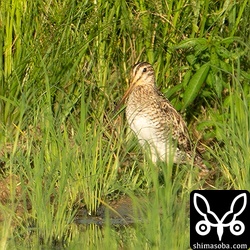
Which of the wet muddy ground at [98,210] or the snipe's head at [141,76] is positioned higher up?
the snipe's head at [141,76]

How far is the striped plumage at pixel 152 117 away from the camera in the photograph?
7.96 meters

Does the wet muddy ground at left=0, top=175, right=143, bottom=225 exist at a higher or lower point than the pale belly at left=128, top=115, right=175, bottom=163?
lower

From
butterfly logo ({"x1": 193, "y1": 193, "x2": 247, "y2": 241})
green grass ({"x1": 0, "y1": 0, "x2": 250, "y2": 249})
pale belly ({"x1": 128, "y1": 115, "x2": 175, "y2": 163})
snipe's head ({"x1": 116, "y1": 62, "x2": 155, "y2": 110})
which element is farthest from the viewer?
snipe's head ({"x1": 116, "y1": 62, "x2": 155, "y2": 110})

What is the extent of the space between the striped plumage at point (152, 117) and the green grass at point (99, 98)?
103mm

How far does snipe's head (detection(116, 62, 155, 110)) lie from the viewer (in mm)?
8164

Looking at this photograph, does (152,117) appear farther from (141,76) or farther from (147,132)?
(141,76)

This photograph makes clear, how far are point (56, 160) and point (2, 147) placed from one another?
74cm

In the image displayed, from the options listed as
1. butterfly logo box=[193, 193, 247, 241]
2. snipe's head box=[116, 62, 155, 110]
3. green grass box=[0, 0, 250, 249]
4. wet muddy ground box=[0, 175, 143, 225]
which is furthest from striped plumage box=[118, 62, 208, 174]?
butterfly logo box=[193, 193, 247, 241]

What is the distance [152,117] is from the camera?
812cm

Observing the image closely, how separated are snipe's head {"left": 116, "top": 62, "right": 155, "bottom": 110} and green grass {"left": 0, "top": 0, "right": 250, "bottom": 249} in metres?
0.13

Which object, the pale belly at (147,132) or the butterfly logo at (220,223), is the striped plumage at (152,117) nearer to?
the pale belly at (147,132)

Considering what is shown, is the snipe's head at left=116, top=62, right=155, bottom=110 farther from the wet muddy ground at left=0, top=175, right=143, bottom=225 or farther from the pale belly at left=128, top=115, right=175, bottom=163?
the wet muddy ground at left=0, top=175, right=143, bottom=225

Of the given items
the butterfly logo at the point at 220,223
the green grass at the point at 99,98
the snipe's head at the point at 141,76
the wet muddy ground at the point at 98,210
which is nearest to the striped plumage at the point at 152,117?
the snipe's head at the point at 141,76

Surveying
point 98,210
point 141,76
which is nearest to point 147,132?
point 141,76
